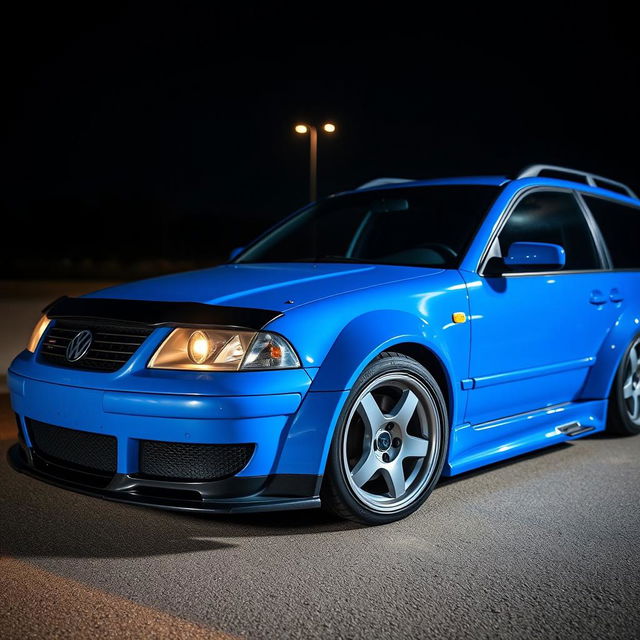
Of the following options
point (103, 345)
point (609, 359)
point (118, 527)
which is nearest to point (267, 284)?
point (103, 345)

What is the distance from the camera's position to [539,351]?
475 centimetres

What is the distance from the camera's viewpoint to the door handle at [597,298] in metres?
5.24

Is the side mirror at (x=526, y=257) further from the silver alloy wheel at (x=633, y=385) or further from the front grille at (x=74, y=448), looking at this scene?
the front grille at (x=74, y=448)

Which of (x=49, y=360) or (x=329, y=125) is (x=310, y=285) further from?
(x=329, y=125)

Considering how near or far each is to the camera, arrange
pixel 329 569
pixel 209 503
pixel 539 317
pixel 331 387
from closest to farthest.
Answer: pixel 329 569, pixel 209 503, pixel 331 387, pixel 539 317

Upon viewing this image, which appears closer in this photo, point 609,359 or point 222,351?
point 222,351

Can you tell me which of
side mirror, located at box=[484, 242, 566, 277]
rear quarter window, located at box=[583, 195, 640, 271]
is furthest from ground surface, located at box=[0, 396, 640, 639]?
rear quarter window, located at box=[583, 195, 640, 271]

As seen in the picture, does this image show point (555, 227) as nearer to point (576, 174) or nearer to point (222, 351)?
point (576, 174)

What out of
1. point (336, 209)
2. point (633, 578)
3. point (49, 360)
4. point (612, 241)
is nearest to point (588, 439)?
point (612, 241)

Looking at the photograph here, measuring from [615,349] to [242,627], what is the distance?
3653 millimetres

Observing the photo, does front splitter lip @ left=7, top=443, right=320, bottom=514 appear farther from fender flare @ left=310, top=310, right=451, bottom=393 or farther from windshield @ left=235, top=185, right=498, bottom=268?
windshield @ left=235, top=185, right=498, bottom=268

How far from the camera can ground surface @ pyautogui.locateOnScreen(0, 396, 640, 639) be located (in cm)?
271

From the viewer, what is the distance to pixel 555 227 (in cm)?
538

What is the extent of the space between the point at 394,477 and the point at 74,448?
1.46 m
